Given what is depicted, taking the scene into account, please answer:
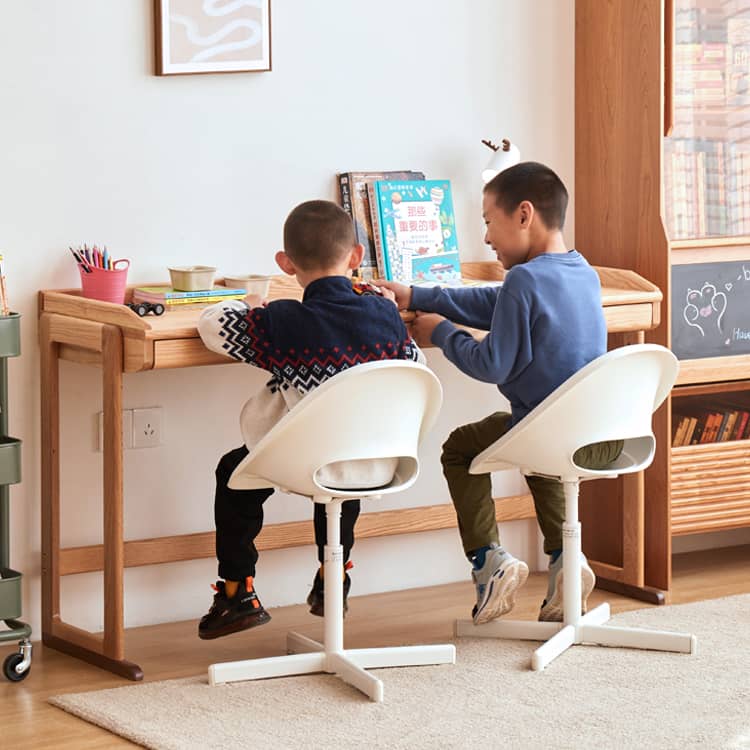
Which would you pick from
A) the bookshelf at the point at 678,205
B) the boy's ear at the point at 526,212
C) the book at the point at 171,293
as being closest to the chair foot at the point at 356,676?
the book at the point at 171,293

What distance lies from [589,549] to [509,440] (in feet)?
3.60

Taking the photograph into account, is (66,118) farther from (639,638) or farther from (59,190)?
(639,638)

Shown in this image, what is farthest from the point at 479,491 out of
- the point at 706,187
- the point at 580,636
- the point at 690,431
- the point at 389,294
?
the point at 706,187

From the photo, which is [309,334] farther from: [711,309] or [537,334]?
[711,309]

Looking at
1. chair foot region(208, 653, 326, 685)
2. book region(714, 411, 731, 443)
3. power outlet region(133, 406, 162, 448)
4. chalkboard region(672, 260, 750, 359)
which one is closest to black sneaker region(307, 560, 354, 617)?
chair foot region(208, 653, 326, 685)

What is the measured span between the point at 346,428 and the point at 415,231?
1003mm

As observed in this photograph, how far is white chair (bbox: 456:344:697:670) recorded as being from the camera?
9.67 feet

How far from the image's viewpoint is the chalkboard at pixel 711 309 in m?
3.80

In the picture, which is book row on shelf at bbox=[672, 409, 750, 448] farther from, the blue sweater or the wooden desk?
the blue sweater

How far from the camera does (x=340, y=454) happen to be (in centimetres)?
281

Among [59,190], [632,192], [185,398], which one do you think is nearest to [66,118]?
[59,190]

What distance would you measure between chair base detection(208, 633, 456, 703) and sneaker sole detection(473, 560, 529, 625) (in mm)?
185

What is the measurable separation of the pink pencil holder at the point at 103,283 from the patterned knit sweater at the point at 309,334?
34cm

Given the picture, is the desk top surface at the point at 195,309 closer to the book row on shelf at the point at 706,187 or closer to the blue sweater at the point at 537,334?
the book row on shelf at the point at 706,187
